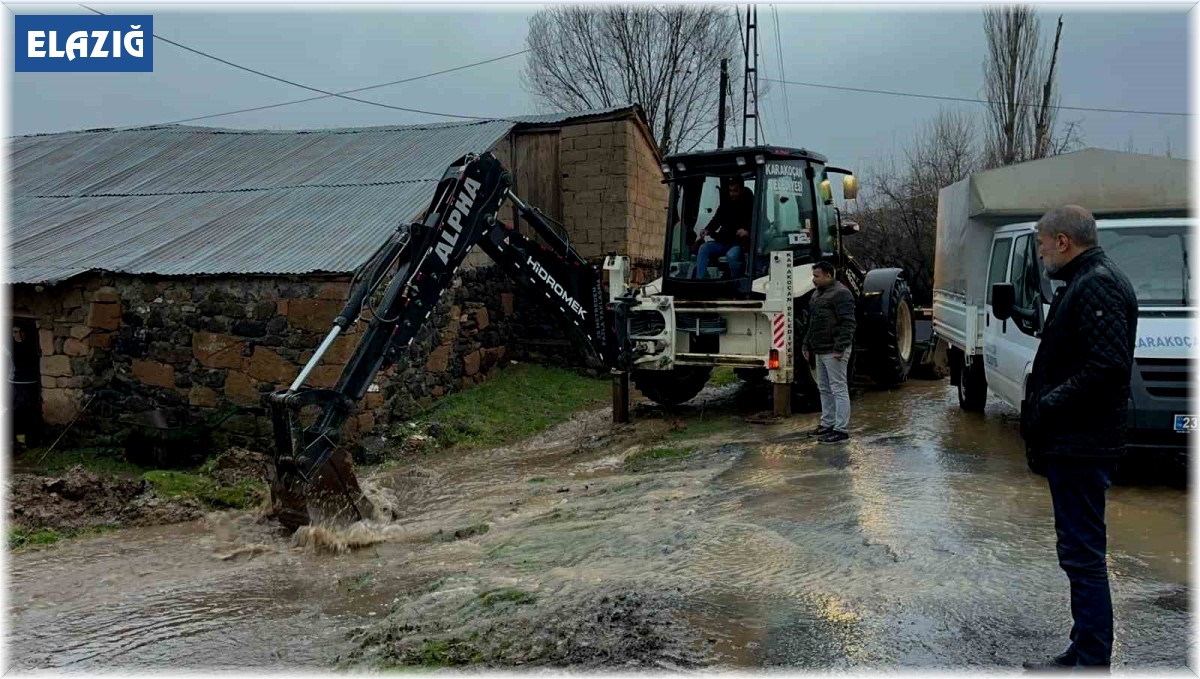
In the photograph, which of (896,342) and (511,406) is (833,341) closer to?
(896,342)

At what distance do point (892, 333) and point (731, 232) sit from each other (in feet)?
8.68

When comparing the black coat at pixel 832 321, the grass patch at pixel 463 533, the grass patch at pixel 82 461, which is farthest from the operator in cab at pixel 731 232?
the grass patch at pixel 82 461

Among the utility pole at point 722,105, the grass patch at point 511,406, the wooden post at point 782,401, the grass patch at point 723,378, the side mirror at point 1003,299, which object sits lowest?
the grass patch at point 511,406

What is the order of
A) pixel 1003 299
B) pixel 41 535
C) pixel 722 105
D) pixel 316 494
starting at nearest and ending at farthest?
1. pixel 316 494
2. pixel 1003 299
3. pixel 41 535
4. pixel 722 105

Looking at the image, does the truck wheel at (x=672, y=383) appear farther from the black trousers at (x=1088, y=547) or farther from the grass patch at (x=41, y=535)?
the black trousers at (x=1088, y=547)

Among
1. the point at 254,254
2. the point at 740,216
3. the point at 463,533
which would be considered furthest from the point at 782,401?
the point at 254,254

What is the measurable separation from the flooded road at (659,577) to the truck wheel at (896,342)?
3301mm

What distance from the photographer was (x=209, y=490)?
8383 mm

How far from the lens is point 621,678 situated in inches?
145

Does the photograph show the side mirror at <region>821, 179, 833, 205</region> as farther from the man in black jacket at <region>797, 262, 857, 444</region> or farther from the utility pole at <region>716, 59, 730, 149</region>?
the utility pole at <region>716, 59, 730, 149</region>

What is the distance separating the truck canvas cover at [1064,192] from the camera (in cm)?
862

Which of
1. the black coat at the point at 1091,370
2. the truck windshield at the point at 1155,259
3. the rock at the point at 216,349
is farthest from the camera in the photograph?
the rock at the point at 216,349

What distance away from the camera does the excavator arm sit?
20.5 feet

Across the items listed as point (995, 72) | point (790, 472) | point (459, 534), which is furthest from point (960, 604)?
point (995, 72)
